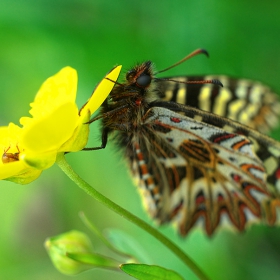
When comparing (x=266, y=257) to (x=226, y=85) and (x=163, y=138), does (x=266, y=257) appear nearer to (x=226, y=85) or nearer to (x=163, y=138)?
(x=226, y=85)

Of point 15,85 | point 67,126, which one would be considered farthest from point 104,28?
point 67,126

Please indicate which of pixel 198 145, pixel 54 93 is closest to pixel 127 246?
pixel 198 145

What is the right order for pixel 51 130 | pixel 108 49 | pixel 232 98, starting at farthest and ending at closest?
pixel 108 49
pixel 232 98
pixel 51 130

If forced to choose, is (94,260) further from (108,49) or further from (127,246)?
(108,49)

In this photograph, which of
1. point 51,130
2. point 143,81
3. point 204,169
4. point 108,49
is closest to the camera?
point 51,130

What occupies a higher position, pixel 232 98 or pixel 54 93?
pixel 54 93

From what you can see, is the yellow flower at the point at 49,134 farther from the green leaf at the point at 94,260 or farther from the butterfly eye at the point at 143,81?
the green leaf at the point at 94,260

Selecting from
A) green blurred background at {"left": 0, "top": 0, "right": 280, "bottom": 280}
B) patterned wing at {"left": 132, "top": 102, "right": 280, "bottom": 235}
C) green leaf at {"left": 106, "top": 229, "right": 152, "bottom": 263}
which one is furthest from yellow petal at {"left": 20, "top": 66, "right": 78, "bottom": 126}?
green blurred background at {"left": 0, "top": 0, "right": 280, "bottom": 280}

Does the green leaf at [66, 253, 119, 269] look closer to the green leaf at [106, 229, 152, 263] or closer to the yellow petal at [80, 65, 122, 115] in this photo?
the green leaf at [106, 229, 152, 263]
